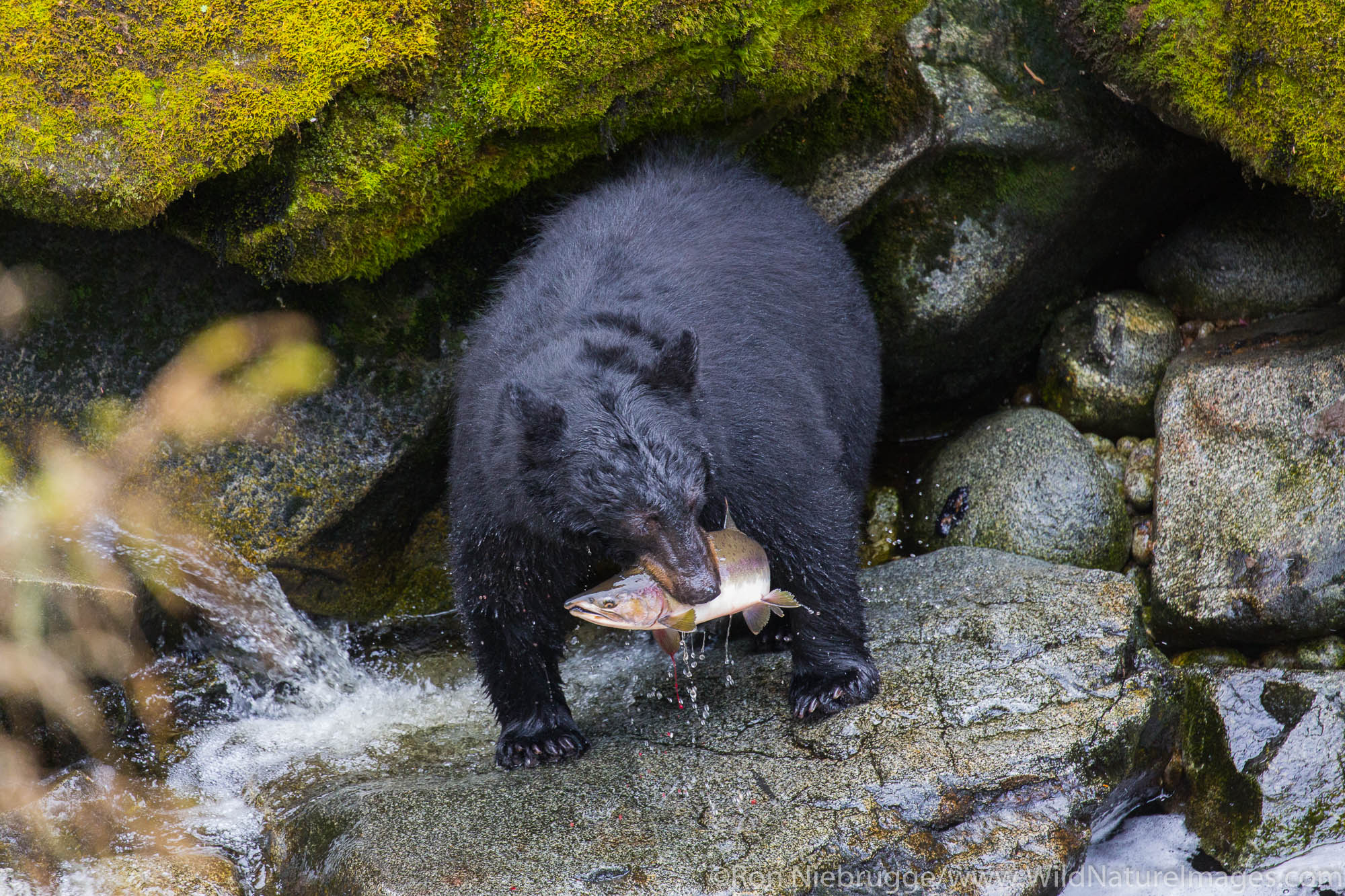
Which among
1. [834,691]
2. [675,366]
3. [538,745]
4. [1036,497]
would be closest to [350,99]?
[675,366]

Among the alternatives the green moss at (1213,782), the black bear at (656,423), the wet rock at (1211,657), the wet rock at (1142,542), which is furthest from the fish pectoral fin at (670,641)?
the wet rock at (1142,542)

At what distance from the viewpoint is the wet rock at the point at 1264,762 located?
5414 millimetres

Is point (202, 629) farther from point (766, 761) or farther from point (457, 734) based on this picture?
point (766, 761)

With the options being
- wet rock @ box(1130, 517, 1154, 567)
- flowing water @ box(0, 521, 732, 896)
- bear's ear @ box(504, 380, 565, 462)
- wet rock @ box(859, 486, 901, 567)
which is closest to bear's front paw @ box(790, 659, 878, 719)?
flowing water @ box(0, 521, 732, 896)

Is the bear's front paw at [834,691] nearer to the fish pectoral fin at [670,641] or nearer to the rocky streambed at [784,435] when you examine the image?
the rocky streambed at [784,435]

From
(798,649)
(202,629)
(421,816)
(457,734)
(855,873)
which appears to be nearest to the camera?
(855,873)

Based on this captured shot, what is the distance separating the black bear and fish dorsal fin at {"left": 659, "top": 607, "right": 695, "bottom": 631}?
106 mm

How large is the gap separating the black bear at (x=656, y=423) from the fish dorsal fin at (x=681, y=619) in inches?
4.2

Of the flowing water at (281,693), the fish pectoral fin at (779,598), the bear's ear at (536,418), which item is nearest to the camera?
the bear's ear at (536,418)

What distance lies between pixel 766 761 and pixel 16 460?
4.60 meters

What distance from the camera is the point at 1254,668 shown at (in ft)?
19.2

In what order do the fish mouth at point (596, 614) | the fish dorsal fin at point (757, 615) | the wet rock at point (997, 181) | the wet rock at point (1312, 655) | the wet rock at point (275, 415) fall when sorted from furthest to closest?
the wet rock at point (997, 181) < the wet rock at point (275, 415) < the wet rock at point (1312, 655) < the fish dorsal fin at point (757, 615) < the fish mouth at point (596, 614)

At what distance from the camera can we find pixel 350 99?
5.75m

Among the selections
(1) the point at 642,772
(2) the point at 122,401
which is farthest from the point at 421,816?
(2) the point at 122,401
